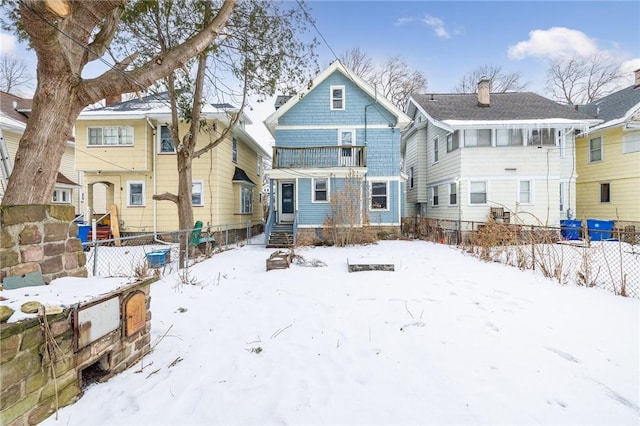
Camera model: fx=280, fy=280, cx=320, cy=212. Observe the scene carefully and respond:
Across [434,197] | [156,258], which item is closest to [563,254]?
[434,197]

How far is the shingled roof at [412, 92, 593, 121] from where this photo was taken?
13500 millimetres

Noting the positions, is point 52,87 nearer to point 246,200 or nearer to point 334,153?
point 334,153

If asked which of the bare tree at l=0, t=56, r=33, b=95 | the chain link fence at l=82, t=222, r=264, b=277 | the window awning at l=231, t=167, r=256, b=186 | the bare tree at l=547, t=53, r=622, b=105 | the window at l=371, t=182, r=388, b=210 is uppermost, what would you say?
→ the bare tree at l=547, t=53, r=622, b=105

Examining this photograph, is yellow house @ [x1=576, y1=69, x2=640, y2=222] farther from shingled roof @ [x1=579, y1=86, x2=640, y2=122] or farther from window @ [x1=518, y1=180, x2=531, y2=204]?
window @ [x1=518, y1=180, x2=531, y2=204]

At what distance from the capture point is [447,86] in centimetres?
2855

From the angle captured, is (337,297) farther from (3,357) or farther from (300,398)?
(3,357)

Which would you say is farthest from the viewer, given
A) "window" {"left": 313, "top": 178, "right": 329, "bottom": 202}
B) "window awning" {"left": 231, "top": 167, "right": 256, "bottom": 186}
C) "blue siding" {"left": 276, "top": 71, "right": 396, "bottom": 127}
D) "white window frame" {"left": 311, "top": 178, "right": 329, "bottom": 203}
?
"window awning" {"left": 231, "top": 167, "right": 256, "bottom": 186}

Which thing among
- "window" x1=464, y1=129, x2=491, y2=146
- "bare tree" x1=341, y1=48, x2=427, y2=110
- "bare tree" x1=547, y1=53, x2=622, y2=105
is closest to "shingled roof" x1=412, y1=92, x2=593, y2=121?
"window" x1=464, y1=129, x2=491, y2=146

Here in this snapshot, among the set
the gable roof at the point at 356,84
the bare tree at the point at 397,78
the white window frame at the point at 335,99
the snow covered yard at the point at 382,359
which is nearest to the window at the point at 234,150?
→ the gable roof at the point at 356,84

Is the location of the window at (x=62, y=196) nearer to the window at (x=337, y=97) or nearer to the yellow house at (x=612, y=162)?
the window at (x=337, y=97)

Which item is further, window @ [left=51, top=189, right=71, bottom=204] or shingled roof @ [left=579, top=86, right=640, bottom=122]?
window @ [left=51, top=189, right=71, bottom=204]

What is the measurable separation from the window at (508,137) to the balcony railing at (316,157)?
250 inches

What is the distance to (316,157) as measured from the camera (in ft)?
44.7

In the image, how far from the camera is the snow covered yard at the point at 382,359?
2.24m
